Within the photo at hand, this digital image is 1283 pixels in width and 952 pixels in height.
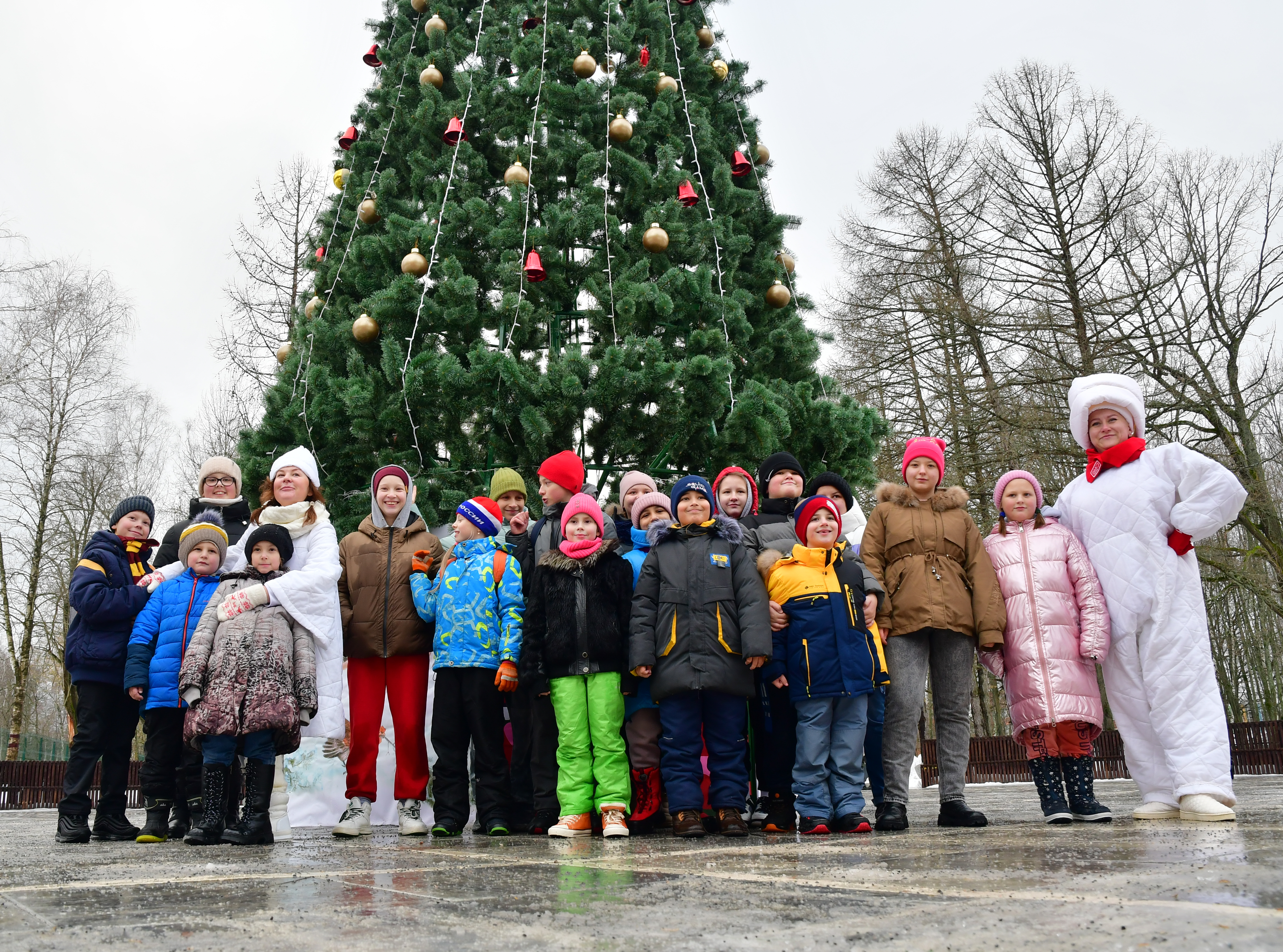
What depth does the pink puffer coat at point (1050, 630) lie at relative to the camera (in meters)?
4.46

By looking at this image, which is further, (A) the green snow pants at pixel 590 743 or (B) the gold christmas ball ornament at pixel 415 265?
(B) the gold christmas ball ornament at pixel 415 265

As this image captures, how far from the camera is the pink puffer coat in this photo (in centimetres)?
446

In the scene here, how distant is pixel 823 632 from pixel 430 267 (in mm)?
4391

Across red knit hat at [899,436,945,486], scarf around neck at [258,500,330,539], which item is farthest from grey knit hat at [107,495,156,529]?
red knit hat at [899,436,945,486]

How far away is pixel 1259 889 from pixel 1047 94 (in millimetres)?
17130

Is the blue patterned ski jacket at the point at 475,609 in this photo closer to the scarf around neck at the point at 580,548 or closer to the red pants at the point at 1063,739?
the scarf around neck at the point at 580,548

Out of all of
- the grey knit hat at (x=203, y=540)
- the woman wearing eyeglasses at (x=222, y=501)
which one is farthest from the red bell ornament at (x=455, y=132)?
the grey knit hat at (x=203, y=540)

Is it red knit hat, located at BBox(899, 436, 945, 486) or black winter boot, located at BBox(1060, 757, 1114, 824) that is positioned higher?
red knit hat, located at BBox(899, 436, 945, 486)

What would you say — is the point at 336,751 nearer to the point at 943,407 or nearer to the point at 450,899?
the point at 450,899

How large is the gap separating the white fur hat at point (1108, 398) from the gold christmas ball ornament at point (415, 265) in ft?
15.3

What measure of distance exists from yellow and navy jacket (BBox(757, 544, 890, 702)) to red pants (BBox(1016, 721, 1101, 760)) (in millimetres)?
779

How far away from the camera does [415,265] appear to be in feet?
23.3

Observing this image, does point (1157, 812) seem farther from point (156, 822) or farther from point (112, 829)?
point (112, 829)

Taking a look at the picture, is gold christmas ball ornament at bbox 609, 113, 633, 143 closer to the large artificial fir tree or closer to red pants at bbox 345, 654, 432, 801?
the large artificial fir tree
